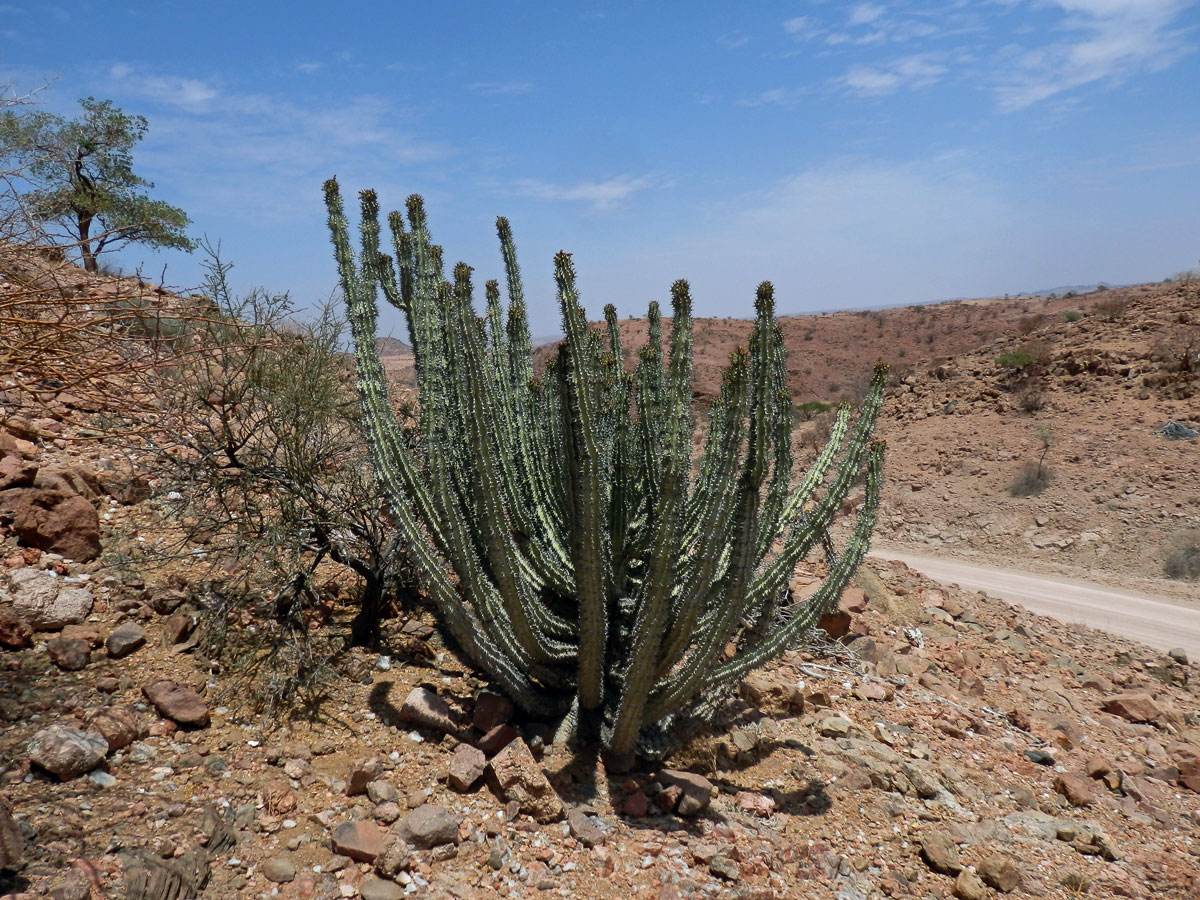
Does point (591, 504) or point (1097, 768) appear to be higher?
point (591, 504)

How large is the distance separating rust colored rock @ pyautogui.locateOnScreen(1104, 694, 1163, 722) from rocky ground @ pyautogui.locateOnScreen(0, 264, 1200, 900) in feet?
0.58

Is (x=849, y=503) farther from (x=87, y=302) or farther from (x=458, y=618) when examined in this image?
(x=87, y=302)

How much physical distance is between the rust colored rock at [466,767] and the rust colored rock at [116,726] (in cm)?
163

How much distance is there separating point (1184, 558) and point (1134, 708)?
7.80 m

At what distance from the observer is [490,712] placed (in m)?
4.46

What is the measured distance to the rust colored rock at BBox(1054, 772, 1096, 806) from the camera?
5.27m

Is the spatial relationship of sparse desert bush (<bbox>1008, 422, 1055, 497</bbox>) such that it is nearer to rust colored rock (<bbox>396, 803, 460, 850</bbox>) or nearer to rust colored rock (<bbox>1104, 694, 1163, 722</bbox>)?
rust colored rock (<bbox>1104, 694, 1163, 722</bbox>)

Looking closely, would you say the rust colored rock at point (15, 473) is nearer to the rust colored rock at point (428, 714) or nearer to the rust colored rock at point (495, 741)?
the rust colored rock at point (428, 714)

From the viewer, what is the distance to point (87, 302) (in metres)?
2.95

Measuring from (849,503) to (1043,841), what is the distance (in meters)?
12.6

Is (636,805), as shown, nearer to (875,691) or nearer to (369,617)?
(369,617)

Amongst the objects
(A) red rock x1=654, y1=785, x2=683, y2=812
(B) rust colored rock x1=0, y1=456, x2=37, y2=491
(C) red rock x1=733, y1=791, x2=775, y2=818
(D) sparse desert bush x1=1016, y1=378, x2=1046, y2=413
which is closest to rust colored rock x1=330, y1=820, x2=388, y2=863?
(A) red rock x1=654, y1=785, x2=683, y2=812

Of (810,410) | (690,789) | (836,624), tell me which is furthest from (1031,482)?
(690,789)

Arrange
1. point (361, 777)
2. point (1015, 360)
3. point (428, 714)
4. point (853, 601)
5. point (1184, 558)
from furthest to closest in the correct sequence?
point (1015, 360), point (1184, 558), point (853, 601), point (428, 714), point (361, 777)
